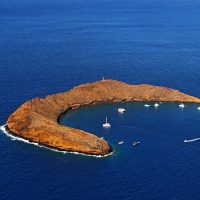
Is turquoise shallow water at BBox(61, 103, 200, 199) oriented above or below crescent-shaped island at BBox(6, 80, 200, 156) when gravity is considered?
below

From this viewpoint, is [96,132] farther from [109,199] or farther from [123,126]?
[109,199]

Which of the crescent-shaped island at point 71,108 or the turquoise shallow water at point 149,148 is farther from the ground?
the crescent-shaped island at point 71,108

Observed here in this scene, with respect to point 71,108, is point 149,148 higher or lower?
lower

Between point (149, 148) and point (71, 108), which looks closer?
point (149, 148)

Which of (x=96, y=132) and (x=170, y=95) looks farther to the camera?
(x=170, y=95)

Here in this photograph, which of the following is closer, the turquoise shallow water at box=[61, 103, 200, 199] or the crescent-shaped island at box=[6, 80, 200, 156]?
the turquoise shallow water at box=[61, 103, 200, 199]

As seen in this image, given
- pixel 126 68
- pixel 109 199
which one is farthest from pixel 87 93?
pixel 109 199

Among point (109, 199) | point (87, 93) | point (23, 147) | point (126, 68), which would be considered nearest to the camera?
point (109, 199)

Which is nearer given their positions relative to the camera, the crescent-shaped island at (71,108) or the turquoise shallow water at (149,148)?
the turquoise shallow water at (149,148)
